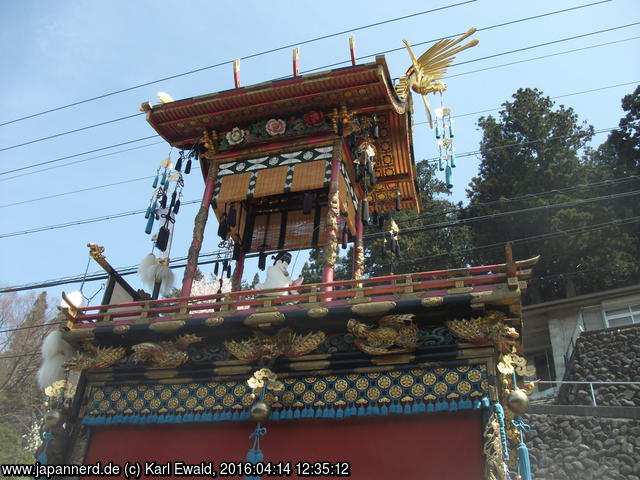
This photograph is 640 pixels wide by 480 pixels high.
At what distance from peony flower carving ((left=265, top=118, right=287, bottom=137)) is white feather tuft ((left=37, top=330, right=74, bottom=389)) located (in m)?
5.78

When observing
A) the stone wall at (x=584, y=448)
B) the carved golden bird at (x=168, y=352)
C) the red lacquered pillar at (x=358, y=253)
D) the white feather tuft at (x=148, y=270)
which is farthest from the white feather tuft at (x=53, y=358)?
the stone wall at (x=584, y=448)

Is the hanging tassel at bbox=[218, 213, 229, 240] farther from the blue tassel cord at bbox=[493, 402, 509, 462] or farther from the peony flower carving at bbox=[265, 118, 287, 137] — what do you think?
the blue tassel cord at bbox=[493, 402, 509, 462]

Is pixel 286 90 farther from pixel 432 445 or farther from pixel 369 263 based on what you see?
pixel 369 263

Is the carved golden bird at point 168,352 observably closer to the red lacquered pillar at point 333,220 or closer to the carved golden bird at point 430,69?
the red lacquered pillar at point 333,220

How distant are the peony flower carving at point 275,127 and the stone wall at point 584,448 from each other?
10.9 m

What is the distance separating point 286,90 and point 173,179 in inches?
124

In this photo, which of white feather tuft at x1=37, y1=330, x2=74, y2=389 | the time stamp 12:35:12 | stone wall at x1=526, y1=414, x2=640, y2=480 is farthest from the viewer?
stone wall at x1=526, y1=414, x2=640, y2=480

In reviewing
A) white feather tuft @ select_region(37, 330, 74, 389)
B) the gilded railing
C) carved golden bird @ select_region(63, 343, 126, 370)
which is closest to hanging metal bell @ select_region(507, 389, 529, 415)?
the gilded railing

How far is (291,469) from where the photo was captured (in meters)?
8.70

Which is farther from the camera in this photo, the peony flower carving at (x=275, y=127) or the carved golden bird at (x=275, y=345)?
the peony flower carving at (x=275, y=127)

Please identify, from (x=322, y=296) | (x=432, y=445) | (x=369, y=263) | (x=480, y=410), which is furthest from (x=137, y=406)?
(x=369, y=263)

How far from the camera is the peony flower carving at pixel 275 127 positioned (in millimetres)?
12648

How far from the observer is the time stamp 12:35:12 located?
27.8ft

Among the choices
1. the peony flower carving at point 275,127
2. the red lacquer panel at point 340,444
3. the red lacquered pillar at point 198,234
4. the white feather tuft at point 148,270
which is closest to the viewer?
the red lacquer panel at point 340,444
